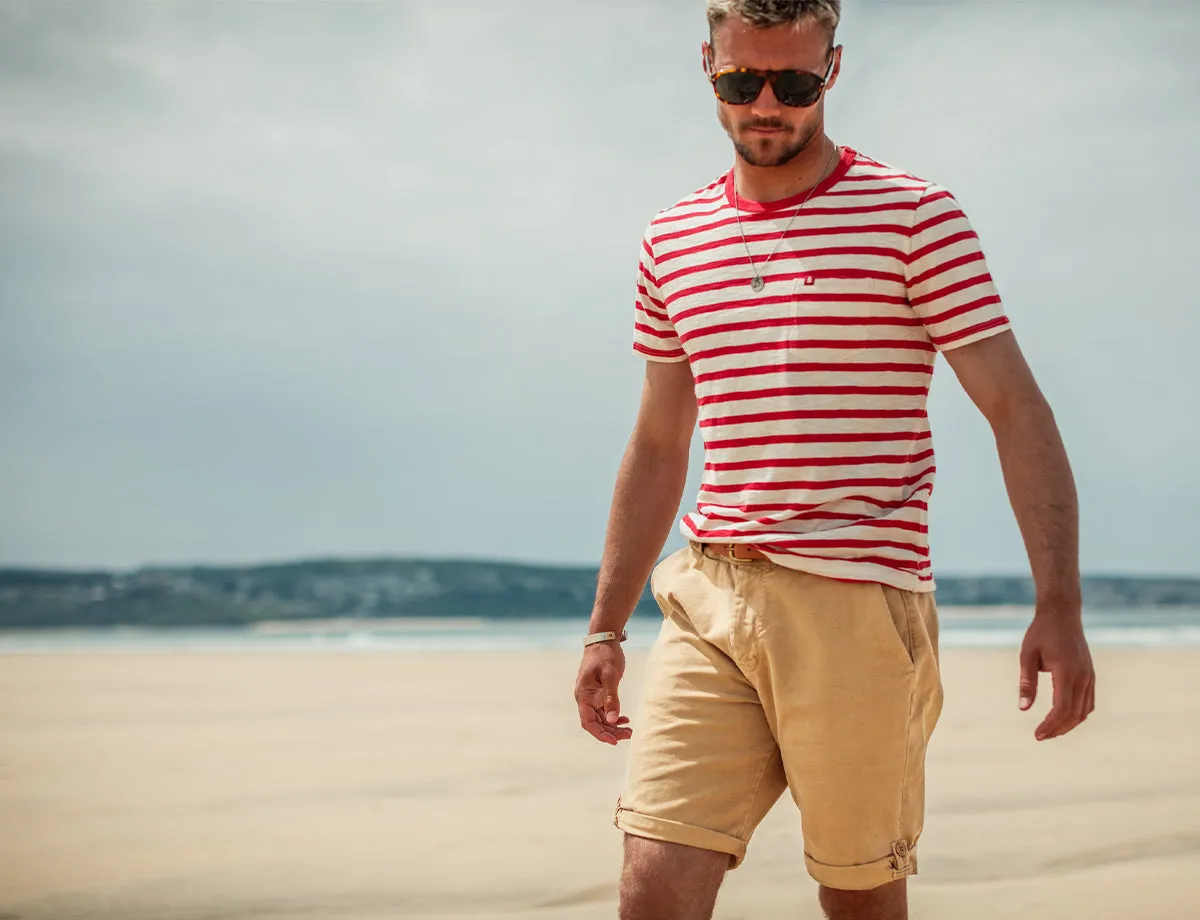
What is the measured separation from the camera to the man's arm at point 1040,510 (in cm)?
230

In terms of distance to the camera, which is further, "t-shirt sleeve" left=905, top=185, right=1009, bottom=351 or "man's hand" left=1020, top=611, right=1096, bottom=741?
"t-shirt sleeve" left=905, top=185, right=1009, bottom=351

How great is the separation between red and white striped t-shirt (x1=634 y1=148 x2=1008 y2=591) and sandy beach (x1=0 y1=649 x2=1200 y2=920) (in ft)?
7.35

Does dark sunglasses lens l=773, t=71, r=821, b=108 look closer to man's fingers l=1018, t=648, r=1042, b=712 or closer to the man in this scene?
the man

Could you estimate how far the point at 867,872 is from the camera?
252 centimetres

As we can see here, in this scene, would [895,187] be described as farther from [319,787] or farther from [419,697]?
[419,697]

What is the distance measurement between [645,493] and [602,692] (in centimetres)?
44

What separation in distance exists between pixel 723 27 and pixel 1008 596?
3393cm

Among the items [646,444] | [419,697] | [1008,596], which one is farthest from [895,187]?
[1008,596]

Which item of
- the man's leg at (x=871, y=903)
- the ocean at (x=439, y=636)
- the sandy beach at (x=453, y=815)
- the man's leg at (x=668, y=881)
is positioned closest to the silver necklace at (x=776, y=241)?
the man's leg at (x=668, y=881)

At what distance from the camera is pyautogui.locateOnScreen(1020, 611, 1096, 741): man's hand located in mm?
2287

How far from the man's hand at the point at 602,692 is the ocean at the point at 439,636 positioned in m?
16.4

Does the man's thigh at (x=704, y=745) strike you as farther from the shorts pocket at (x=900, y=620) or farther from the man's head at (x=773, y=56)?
the man's head at (x=773, y=56)

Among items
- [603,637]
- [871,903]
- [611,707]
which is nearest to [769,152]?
[603,637]

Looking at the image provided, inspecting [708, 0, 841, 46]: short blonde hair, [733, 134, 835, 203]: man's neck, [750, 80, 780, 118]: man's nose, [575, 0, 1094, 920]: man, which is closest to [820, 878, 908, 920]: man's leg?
[575, 0, 1094, 920]: man
